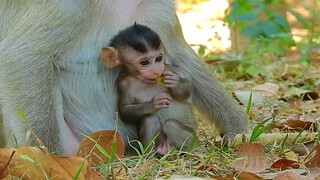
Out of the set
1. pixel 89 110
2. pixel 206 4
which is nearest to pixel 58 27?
pixel 89 110

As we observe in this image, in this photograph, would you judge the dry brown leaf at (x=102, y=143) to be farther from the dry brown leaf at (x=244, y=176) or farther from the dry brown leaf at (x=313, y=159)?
the dry brown leaf at (x=313, y=159)

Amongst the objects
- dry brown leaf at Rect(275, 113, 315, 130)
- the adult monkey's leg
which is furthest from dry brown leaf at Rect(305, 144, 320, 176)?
the adult monkey's leg

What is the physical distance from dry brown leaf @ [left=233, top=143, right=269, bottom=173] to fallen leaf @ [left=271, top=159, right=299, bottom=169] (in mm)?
41

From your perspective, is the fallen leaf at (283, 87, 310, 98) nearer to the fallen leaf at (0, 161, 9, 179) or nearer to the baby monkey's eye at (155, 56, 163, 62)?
the baby monkey's eye at (155, 56, 163, 62)

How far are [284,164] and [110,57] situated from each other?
3.06 ft

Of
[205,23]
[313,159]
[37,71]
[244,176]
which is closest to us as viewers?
[244,176]

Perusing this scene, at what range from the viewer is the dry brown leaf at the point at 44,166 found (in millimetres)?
3271

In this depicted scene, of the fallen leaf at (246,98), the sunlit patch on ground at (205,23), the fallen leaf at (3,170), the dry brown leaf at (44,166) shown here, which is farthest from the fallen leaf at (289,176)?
the sunlit patch on ground at (205,23)

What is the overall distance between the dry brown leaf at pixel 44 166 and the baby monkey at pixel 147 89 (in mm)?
696

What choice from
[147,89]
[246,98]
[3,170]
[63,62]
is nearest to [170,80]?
[147,89]

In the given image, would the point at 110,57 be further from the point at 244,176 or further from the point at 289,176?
the point at 289,176

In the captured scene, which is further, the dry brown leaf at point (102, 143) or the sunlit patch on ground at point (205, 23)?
the sunlit patch on ground at point (205, 23)

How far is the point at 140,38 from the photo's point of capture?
3943 mm

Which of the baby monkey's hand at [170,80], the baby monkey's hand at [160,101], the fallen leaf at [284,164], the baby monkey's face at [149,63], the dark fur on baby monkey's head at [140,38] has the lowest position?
the fallen leaf at [284,164]
